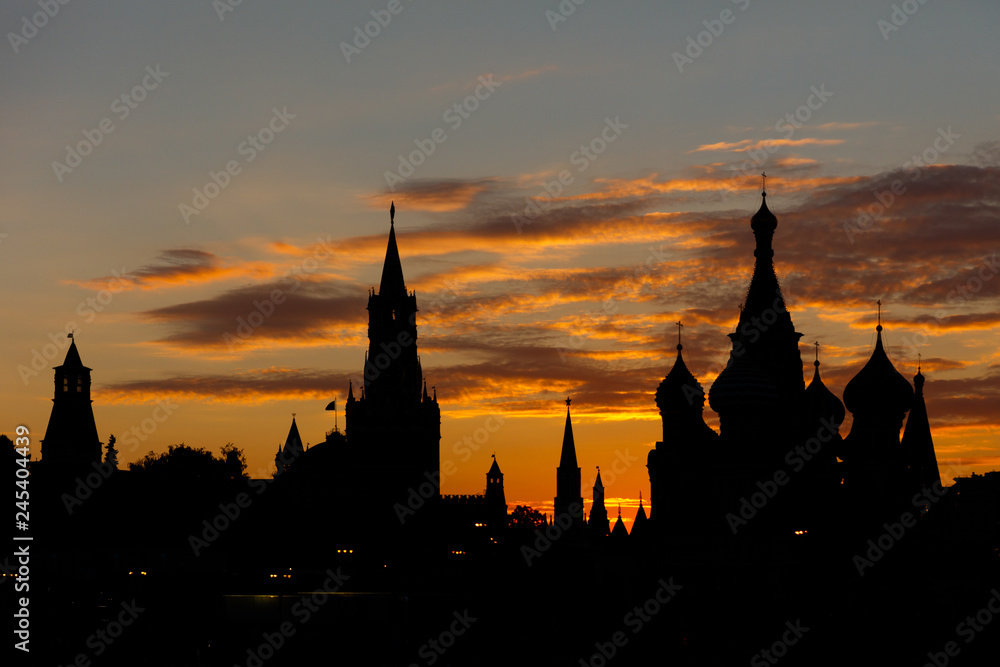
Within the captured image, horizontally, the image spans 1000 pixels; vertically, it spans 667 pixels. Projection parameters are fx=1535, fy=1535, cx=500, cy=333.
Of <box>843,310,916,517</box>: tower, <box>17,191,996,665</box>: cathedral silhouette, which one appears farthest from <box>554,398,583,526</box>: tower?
<box>843,310,916,517</box>: tower

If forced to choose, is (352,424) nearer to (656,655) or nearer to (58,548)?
(58,548)

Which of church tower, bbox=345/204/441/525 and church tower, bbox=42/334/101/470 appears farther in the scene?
church tower, bbox=345/204/441/525

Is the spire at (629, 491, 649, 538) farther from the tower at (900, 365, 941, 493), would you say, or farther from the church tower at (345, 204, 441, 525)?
the church tower at (345, 204, 441, 525)

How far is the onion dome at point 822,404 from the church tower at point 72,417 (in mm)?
70264

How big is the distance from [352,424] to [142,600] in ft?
289

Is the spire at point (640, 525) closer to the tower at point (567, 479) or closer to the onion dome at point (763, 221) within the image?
the onion dome at point (763, 221)

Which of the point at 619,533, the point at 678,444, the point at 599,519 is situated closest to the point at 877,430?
the point at 678,444

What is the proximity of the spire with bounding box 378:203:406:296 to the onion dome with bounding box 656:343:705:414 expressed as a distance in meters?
63.9

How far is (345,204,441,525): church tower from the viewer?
561 ft

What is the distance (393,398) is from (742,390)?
249 ft

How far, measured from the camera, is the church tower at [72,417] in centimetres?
14775

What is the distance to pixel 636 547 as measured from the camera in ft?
363

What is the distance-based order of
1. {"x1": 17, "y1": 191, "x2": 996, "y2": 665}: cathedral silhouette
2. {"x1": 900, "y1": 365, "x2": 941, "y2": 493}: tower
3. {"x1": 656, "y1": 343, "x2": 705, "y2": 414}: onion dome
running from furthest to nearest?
{"x1": 900, "y1": 365, "x2": 941, "y2": 493}: tower, {"x1": 656, "y1": 343, "x2": 705, "y2": 414}: onion dome, {"x1": 17, "y1": 191, "x2": 996, "y2": 665}: cathedral silhouette

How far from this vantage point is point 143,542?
109 meters
